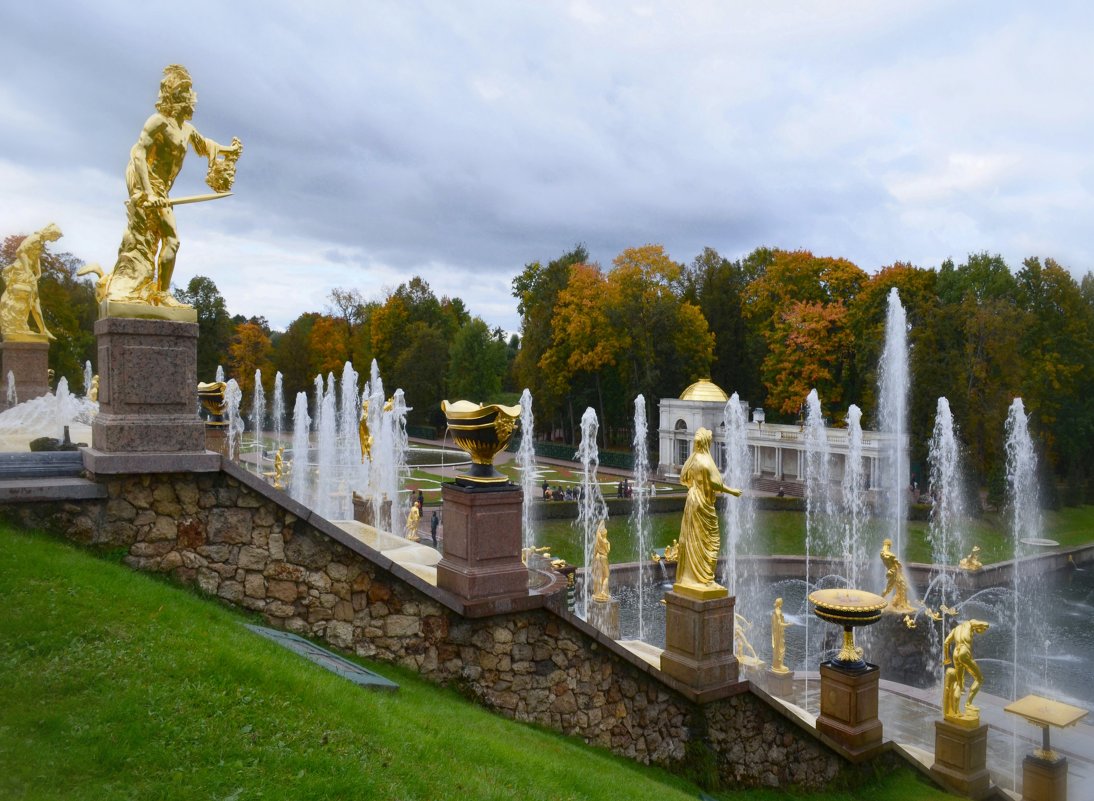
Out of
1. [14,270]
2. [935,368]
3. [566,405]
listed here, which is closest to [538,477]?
[566,405]

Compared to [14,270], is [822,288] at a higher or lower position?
higher

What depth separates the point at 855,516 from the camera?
904 inches

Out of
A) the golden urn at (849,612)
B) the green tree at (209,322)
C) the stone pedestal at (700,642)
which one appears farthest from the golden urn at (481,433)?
the green tree at (209,322)

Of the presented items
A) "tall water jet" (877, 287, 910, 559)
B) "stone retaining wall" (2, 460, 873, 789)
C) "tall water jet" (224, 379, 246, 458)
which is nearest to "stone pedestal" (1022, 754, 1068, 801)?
"stone retaining wall" (2, 460, 873, 789)

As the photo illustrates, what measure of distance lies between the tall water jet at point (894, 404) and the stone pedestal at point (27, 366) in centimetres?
2462

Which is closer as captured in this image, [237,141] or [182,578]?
[182,578]

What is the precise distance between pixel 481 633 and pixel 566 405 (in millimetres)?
45356

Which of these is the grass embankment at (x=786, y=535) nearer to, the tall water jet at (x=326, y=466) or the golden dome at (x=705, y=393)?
the tall water jet at (x=326, y=466)

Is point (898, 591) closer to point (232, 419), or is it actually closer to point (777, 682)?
point (777, 682)

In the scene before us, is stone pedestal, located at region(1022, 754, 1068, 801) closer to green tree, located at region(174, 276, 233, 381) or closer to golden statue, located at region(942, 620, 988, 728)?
golden statue, located at region(942, 620, 988, 728)

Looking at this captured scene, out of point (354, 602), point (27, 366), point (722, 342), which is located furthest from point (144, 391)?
point (722, 342)

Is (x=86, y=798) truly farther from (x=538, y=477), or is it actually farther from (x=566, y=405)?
(x=566, y=405)

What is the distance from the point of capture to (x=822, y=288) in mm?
45781

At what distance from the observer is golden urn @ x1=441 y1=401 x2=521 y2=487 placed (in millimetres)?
6957
